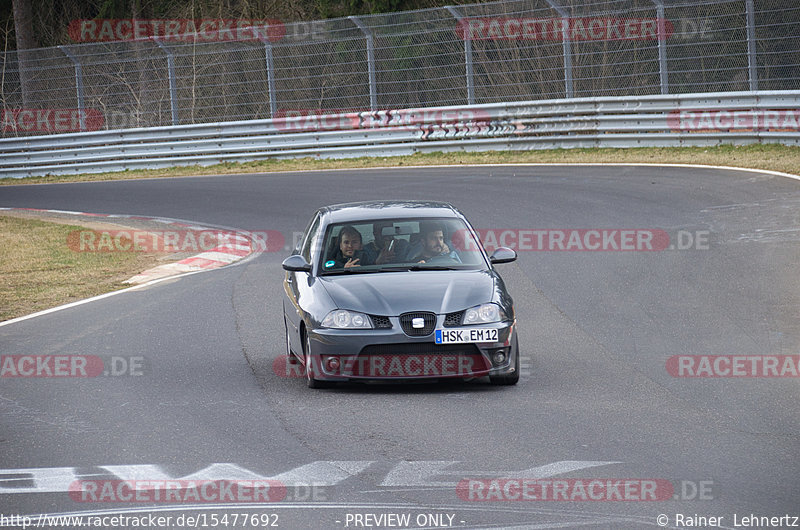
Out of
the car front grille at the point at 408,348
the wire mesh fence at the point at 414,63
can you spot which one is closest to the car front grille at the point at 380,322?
the car front grille at the point at 408,348

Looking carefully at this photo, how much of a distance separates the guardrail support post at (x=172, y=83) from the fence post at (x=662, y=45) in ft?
39.6

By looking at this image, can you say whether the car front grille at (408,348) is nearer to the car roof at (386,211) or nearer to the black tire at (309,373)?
the black tire at (309,373)

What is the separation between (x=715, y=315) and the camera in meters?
11.0

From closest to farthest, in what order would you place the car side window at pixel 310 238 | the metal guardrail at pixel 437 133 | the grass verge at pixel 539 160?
the car side window at pixel 310 238
the grass verge at pixel 539 160
the metal guardrail at pixel 437 133

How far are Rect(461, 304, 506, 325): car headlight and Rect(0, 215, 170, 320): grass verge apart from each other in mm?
6326

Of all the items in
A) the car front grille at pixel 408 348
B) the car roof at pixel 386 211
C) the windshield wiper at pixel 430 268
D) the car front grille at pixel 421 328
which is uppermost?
the car roof at pixel 386 211

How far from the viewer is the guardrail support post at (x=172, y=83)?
2866 centimetres

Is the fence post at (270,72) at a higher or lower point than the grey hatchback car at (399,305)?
higher

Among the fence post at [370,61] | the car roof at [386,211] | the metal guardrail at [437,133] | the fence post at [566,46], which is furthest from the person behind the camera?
the fence post at [370,61]

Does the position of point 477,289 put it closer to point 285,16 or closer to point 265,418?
point 265,418

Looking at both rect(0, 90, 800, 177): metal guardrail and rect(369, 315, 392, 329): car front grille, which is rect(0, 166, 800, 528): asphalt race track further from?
rect(0, 90, 800, 177): metal guardrail

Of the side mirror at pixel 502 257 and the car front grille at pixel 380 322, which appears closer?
the car front grille at pixel 380 322

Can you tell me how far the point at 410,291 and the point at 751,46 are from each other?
16692mm

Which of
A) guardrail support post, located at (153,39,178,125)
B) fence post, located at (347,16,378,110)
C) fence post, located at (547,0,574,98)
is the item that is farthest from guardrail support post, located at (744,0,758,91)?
guardrail support post, located at (153,39,178,125)
